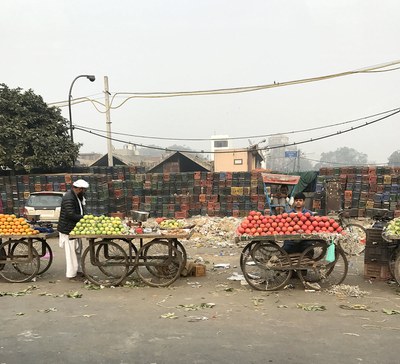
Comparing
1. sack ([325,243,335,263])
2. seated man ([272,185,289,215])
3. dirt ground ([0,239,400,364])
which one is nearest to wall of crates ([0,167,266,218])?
seated man ([272,185,289,215])

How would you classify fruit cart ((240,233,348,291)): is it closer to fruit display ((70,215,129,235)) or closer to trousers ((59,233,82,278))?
fruit display ((70,215,129,235))

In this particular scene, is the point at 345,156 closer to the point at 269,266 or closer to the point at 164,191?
the point at 164,191

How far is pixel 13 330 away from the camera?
5156 mm

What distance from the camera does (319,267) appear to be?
6.77m

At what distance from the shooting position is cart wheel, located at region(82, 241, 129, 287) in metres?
7.20

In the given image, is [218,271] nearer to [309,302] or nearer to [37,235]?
[309,302]

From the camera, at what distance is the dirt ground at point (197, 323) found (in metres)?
4.37

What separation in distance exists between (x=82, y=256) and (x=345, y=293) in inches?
205

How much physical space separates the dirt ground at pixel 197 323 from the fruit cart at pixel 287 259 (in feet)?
1.01

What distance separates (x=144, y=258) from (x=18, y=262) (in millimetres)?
2731

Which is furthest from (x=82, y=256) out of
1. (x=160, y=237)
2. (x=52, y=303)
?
(x=160, y=237)

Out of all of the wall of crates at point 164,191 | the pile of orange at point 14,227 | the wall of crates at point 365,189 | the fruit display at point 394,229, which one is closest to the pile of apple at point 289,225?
the fruit display at point 394,229

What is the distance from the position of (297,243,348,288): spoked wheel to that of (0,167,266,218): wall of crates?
34.3ft

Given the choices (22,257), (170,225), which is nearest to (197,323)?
(170,225)
